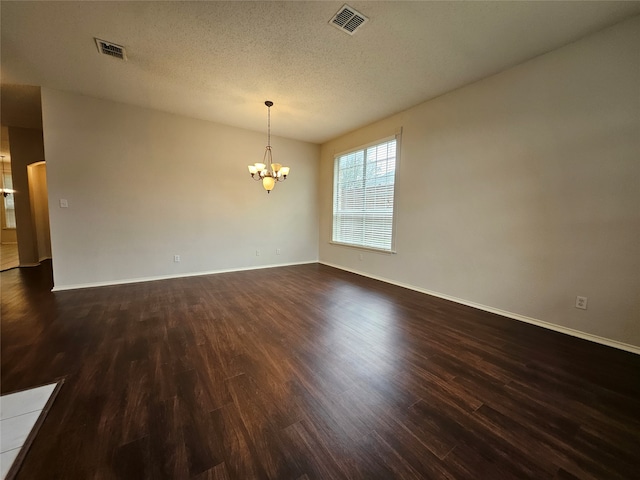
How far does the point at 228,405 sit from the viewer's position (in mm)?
1596

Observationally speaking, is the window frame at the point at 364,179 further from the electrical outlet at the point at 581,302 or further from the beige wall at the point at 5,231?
the beige wall at the point at 5,231

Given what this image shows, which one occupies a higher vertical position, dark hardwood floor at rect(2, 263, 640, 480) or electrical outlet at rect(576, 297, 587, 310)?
electrical outlet at rect(576, 297, 587, 310)

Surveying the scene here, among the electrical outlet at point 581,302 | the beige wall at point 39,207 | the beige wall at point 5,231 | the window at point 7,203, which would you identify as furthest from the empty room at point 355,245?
the beige wall at point 5,231

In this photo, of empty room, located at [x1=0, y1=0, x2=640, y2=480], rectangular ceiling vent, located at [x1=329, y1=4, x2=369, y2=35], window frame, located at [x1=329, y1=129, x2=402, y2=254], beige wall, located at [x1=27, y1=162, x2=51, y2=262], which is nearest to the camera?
empty room, located at [x1=0, y1=0, x2=640, y2=480]

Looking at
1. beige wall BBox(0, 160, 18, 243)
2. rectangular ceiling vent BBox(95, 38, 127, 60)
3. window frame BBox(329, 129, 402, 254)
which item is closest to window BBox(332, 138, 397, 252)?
window frame BBox(329, 129, 402, 254)

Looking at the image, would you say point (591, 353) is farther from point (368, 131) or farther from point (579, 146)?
point (368, 131)

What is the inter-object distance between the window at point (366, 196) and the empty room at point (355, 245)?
0.19 ft

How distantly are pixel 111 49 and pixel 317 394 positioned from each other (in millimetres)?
4144

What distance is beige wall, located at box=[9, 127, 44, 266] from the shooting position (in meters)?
5.27

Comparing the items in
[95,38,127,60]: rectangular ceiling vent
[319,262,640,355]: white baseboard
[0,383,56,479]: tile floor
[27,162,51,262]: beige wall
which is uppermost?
[95,38,127,60]: rectangular ceiling vent

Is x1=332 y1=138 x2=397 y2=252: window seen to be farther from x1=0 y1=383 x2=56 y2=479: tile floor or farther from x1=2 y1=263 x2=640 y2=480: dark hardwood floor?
x1=0 y1=383 x2=56 y2=479: tile floor

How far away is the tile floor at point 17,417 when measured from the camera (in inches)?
48.3

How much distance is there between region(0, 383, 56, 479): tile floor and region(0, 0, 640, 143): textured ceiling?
10.5 feet

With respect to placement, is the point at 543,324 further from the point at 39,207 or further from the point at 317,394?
the point at 39,207
